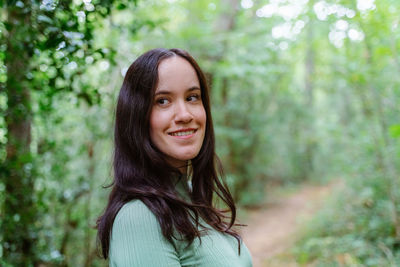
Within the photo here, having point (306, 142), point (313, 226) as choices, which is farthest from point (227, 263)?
point (306, 142)

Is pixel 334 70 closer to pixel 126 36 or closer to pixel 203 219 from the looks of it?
pixel 126 36

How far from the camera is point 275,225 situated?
373 inches

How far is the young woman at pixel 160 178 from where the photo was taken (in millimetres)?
1378

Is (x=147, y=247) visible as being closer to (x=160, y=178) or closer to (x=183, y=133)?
(x=160, y=178)

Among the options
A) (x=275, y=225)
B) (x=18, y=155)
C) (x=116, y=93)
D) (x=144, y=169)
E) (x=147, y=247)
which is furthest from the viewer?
(x=275, y=225)

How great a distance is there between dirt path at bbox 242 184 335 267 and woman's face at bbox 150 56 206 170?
514cm

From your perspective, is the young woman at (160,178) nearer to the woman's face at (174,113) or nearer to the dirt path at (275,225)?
the woman's face at (174,113)

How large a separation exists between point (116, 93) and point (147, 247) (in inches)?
179

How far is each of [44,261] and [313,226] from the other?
18.7 feet

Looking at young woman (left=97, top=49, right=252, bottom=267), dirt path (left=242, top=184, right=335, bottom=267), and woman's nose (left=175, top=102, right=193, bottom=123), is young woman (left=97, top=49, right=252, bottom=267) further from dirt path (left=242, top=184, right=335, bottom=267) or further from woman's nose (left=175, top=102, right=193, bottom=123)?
dirt path (left=242, top=184, right=335, bottom=267)

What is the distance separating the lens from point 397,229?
5242 mm

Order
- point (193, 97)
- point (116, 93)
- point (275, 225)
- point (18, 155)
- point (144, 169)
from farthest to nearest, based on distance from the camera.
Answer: point (275, 225) → point (116, 93) → point (18, 155) → point (193, 97) → point (144, 169)

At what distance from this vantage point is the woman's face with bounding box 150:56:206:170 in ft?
5.48

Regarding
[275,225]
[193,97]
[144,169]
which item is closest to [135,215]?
[144,169]
